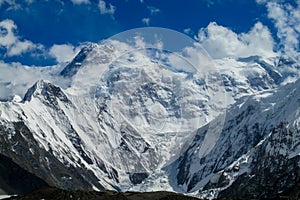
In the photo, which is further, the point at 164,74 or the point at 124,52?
the point at 164,74

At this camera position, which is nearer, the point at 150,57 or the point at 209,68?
the point at 150,57

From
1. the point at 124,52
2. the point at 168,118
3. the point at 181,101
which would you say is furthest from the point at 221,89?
the point at 168,118

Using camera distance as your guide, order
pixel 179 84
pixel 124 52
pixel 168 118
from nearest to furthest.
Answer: pixel 124 52, pixel 179 84, pixel 168 118

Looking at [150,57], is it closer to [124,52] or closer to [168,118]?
[124,52]

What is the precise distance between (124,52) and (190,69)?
9796 millimetres

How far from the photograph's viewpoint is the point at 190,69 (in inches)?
3524

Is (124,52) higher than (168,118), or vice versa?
(168,118)

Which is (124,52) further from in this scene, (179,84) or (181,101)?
(179,84)

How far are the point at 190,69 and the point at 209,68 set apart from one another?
6.44 m

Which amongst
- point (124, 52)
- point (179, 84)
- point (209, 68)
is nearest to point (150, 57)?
point (124, 52)

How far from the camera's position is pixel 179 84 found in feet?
427

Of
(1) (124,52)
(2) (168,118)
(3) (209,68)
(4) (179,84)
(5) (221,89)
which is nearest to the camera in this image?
(1) (124,52)

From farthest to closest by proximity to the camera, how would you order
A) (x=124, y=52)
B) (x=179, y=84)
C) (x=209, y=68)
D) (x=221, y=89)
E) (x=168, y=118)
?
(x=168, y=118) → (x=179, y=84) → (x=221, y=89) → (x=209, y=68) → (x=124, y=52)

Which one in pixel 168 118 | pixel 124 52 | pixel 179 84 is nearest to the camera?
pixel 124 52
